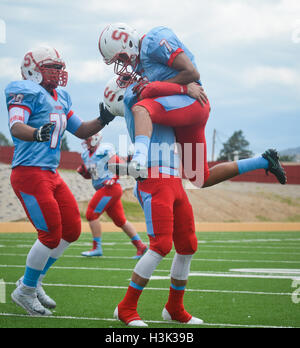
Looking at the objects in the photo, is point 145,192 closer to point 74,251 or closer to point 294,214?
point 74,251

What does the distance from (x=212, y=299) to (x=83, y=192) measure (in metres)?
21.9

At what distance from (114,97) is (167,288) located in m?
2.04

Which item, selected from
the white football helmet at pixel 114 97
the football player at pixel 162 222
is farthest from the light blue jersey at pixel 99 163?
the football player at pixel 162 222

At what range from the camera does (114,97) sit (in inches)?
169

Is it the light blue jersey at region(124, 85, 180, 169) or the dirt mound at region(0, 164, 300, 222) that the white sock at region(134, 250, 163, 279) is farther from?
the dirt mound at region(0, 164, 300, 222)

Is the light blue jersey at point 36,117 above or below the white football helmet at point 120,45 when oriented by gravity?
below

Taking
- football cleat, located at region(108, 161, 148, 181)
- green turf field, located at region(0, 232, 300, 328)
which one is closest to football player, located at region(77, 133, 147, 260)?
green turf field, located at region(0, 232, 300, 328)

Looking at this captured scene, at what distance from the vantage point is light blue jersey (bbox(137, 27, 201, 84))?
3.66 m

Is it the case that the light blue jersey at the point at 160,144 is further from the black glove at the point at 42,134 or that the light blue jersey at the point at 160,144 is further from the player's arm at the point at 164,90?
the black glove at the point at 42,134

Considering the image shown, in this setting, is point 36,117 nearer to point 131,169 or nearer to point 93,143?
point 131,169

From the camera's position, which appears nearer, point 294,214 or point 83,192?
point 83,192

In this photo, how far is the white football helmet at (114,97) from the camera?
4258 mm
